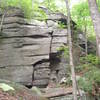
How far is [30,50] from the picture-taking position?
48.7 ft

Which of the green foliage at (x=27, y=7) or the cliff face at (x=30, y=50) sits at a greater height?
the green foliage at (x=27, y=7)

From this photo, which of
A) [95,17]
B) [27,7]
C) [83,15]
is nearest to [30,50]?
[27,7]

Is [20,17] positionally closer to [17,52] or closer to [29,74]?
[17,52]

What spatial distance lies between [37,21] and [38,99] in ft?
27.4

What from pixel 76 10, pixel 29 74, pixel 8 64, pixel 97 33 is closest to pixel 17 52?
pixel 8 64

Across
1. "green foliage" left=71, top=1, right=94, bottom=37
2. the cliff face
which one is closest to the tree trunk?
the cliff face

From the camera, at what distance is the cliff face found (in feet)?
45.8

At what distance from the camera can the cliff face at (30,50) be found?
45.8 ft

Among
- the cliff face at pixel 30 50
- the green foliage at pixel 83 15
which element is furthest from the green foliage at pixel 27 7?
the green foliage at pixel 83 15

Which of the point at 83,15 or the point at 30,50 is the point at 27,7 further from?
the point at 83,15

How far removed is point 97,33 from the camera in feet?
18.0

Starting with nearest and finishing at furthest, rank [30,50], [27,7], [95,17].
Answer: [95,17] → [30,50] → [27,7]

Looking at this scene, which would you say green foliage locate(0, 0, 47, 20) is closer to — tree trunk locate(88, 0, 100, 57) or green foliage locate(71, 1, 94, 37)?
Result: green foliage locate(71, 1, 94, 37)

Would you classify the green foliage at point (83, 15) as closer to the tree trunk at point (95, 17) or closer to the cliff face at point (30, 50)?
the cliff face at point (30, 50)
